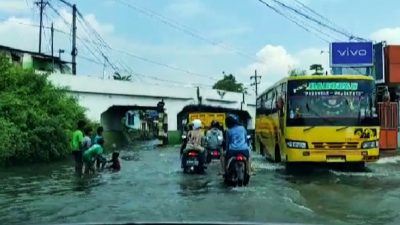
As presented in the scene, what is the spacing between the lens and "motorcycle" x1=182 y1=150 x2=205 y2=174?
19.0 meters

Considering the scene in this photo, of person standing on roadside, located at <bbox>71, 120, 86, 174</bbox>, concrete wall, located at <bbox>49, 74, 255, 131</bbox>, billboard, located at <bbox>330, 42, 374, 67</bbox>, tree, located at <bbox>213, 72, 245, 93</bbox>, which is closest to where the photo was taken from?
person standing on roadside, located at <bbox>71, 120, 86, 174</bbox>

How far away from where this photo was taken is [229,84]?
114 metres

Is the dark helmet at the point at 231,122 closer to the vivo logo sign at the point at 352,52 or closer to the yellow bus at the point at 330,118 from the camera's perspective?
the yellow bus at the point at 330,118

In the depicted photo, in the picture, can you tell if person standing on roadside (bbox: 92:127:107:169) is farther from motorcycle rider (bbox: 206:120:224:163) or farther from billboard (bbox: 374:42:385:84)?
billboard (bbox: 374:42:385:84)

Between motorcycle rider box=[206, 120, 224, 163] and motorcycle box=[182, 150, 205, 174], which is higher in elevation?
motorcycle rider box=[206, 120, 224, 163]

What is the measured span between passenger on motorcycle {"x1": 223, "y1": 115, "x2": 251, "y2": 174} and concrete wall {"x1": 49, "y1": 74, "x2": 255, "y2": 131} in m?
21.9

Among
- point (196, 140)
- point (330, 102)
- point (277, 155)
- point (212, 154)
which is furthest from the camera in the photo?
point (212, 154)

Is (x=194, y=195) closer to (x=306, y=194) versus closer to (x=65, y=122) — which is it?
(x=306, y=194)

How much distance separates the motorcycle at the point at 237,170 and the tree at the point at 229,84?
95331mm

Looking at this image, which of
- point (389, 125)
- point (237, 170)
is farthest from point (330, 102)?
point (389, 125)

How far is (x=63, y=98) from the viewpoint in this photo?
3152 centimetres

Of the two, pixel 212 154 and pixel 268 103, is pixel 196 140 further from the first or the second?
pixel 268 103

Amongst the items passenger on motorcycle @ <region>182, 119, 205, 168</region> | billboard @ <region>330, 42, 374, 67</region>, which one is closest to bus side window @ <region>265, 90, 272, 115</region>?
passenger on motorcycle @ <region>182, 119, 205, 168</region>

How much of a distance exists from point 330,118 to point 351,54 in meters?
17.4
